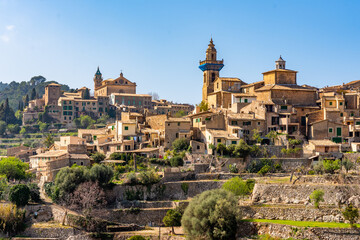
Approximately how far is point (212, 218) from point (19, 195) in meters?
17.4

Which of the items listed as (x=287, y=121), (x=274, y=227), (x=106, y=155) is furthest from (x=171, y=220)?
(x=287, y=121)

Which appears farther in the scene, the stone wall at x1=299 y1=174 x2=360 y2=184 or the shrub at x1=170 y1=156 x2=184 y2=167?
the shrub at x1=170 y1=156 x2=184 y2=167

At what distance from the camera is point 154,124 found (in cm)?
5944

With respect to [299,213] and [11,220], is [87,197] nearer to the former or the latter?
[11,220]

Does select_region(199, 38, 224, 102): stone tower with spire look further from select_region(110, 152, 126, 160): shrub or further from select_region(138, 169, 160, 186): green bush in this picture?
select_region(138, 169, 160, 186): green bush

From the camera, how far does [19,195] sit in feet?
144

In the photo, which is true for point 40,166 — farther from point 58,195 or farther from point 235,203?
point 235,203

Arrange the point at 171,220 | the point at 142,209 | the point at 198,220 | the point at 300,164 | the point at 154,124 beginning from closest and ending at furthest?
the point at 198,220 → the point at 171,220 → the point at 142,209 → the point at 300,164 → the point at 154,124

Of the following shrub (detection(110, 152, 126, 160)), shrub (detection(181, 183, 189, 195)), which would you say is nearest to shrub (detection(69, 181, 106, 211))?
shrub (detection(181, 183, 189, 195))

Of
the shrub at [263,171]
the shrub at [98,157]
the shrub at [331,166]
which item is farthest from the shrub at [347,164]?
the shrub at [98,157]

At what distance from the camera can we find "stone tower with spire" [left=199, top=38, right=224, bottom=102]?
2712 inches

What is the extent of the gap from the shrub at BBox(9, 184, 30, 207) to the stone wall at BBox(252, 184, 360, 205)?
19.2 m

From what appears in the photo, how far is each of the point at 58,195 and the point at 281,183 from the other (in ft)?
62.1

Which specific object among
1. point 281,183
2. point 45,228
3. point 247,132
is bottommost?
point 45,228
